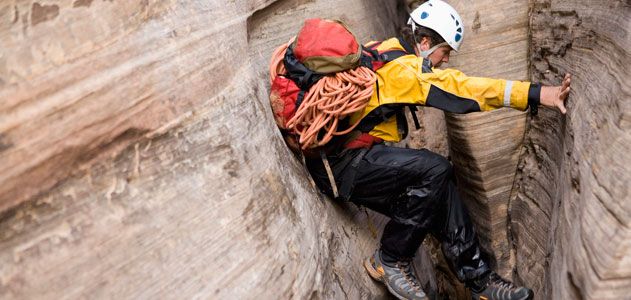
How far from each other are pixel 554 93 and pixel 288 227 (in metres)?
1.87

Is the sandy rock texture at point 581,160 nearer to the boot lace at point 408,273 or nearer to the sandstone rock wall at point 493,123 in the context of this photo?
the sandstone rock wall at point 493,123

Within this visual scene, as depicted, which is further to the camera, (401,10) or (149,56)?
(401,10)

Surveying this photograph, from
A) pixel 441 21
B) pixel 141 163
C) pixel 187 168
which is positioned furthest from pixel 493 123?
pixel 141 163

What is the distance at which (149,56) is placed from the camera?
9.36 ft

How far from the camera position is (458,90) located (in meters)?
3.46

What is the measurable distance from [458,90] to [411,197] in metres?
0.86

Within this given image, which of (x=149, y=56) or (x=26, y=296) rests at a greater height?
(x=149, y=56)

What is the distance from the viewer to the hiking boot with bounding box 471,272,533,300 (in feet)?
12.6

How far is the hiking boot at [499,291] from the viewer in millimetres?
3855

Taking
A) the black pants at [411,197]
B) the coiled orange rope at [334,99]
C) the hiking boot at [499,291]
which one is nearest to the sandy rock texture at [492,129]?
the black pants at [411,197]

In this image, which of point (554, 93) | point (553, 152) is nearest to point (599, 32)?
point (554, 93)

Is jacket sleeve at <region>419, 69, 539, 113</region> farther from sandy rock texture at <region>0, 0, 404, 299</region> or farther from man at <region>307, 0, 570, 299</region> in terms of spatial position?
sandy rock texture at <region>0, 0, 404, 299</region>

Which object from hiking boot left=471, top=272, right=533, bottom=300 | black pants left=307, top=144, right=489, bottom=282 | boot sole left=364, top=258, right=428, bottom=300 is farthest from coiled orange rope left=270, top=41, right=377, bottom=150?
hiking boot left=471, top=272, right=533, bottom=300

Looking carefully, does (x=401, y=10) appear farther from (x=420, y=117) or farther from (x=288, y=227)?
(x=288, y=227)
